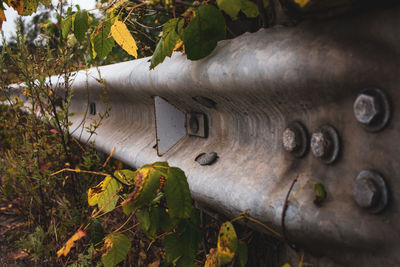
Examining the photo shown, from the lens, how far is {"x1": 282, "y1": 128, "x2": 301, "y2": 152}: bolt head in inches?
32.5

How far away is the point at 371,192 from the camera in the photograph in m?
0.64

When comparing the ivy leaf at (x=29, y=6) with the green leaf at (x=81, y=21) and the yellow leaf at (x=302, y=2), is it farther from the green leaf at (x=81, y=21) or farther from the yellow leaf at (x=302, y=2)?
the yellow leaf at (x=302, y=2)

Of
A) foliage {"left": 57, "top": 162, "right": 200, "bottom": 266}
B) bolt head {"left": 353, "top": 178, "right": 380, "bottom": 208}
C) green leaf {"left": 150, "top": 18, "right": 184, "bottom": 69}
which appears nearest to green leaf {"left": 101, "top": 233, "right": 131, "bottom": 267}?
foliage {"left": 57, "top": 162, "right": 200, "bottom": 266}

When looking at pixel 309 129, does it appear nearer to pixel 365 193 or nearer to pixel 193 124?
pixel 365 193

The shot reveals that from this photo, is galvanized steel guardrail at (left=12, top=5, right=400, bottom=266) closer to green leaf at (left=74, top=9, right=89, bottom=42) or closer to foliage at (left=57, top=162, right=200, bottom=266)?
foliage at (left=57, top=162, right=200, bottom=266)

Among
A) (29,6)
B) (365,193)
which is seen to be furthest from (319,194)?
(29,6)

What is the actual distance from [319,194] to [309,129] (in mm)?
160

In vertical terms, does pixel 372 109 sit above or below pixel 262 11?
below

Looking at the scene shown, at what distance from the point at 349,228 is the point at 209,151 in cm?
63

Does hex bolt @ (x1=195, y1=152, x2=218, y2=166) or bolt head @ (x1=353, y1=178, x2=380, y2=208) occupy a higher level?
bolt head @ (x1=353, y1=178, x2=380, y2=208)

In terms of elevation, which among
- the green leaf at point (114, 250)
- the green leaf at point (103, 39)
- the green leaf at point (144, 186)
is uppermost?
the green leaf at point (103, 39)

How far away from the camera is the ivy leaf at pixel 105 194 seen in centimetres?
107

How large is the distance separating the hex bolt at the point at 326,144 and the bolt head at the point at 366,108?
78 mm

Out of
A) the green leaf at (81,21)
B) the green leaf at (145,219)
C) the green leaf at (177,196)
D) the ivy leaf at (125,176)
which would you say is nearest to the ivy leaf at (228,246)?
the green leaf at (177,196)
